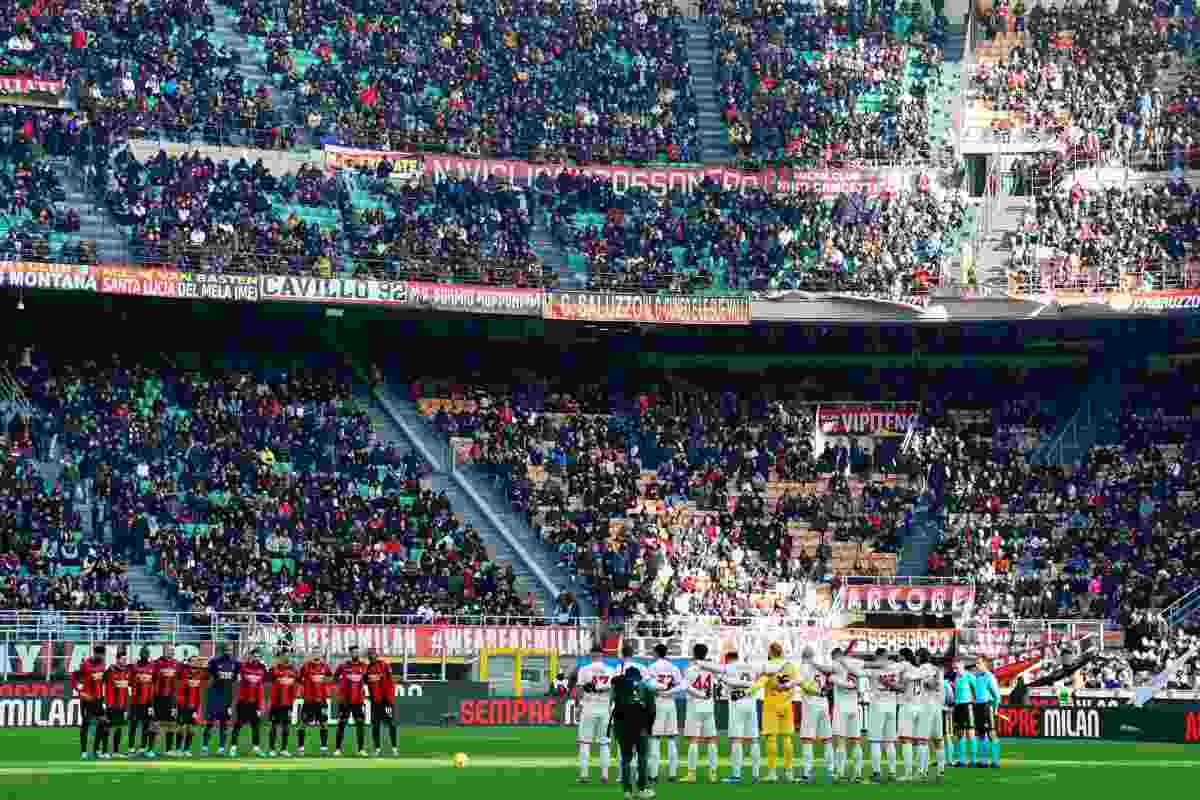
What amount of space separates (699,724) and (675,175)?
35493mm

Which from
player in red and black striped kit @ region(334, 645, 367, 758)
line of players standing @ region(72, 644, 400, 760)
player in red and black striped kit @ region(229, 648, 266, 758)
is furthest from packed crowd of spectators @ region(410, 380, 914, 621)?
player in red and black striped kit @ region(229, 648, 266, 758)

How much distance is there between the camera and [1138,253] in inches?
2377

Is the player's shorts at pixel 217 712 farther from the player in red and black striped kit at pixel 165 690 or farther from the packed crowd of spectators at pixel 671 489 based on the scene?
the packed crowd of spectators at pixel 671 489

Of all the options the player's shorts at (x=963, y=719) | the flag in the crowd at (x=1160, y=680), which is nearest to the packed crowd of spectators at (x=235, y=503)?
the flag in the crowd at (x=1160, y=680)

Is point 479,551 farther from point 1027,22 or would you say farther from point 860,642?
point 1027,22

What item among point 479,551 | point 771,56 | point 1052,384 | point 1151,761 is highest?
point 771,56

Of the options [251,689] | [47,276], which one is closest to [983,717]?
[251,689]

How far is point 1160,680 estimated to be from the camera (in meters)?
49.6

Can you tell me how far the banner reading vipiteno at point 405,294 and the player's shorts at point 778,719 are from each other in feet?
89.2

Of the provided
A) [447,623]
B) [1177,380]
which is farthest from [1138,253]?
[447,623]

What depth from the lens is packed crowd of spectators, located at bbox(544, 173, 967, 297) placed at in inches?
2398

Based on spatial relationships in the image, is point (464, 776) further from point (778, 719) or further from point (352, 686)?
point (778, 719)

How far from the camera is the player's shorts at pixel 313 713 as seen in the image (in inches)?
1427

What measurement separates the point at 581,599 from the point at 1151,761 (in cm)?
1997
